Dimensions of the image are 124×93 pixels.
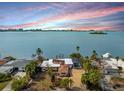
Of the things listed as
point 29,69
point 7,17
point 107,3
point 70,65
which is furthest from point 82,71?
point 7,17

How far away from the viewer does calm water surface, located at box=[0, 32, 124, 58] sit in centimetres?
417

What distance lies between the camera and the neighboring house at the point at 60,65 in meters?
4.12

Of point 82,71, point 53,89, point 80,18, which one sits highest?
point 80,18

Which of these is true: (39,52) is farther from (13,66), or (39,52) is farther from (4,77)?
(4,77)

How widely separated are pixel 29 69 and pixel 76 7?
1.31 m

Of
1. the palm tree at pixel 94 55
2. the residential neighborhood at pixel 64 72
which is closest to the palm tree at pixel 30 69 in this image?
the residential neighborhood at pixel 64 72

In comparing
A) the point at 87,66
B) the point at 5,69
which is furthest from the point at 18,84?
the point at 87,66

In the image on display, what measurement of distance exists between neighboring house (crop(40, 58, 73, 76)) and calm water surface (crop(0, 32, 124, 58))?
0.11 metres

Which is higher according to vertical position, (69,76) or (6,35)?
(6,35)

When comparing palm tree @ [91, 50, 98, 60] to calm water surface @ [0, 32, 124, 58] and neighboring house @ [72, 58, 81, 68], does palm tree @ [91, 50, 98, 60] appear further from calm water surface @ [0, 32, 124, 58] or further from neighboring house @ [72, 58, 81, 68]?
neighboring house @ [72, 58, 81, 68]

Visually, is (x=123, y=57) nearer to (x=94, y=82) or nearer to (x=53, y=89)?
(x=94, y=82)

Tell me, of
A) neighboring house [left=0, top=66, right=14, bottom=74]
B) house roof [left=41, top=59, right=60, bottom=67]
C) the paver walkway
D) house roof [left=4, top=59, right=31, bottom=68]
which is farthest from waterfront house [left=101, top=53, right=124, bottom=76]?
neighboring house [left=0, top=66, right=14, bottom=74]

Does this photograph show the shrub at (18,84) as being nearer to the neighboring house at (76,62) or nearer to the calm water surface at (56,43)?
the calm water surface at (56,43)

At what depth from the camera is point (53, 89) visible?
405 centimetres
